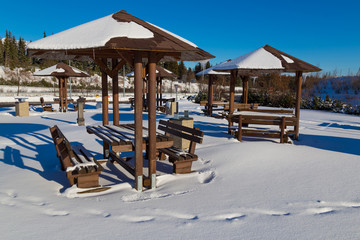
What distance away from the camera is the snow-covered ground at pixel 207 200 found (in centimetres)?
302

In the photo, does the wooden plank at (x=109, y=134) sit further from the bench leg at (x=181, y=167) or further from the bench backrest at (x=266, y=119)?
the bench backrest at (x=266, y=119)

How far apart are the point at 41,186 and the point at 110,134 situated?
144 cm

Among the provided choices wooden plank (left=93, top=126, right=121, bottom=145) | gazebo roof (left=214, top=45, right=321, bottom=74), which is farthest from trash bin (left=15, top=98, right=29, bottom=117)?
gazebo roof (left=214, top=45, right=321, bottom=74)

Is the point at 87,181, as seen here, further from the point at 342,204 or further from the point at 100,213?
the point at 342,204

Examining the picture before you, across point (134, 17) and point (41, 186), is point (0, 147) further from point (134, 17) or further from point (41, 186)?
point (134, 17)

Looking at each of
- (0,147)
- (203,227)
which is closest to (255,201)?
(203,227)

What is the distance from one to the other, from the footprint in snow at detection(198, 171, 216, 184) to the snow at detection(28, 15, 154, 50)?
2617 mm

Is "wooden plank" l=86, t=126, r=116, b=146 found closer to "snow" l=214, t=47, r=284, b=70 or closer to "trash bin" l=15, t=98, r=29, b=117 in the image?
"snow" l=214, t=47, r=284, b=70

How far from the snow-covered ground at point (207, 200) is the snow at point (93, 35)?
223 cm

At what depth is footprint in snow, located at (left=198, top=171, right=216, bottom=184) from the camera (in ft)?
15.7

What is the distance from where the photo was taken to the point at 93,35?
3.90 meters

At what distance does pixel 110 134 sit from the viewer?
5.03 meters

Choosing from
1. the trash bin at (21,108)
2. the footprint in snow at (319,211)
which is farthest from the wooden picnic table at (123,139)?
the trash bin at (21,108)

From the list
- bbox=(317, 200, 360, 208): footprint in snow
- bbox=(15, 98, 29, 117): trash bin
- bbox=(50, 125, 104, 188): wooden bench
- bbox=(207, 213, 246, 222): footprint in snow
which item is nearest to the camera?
bbox=(207, 213, 246, 222): footprint in snow
